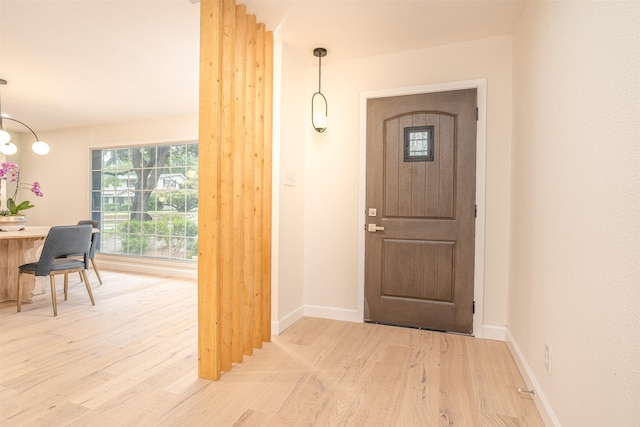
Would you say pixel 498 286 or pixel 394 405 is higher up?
pixel 498 286

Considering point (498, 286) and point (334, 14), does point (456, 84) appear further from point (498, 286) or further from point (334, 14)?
point (498, 286)

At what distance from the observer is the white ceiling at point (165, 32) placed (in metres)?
2.48

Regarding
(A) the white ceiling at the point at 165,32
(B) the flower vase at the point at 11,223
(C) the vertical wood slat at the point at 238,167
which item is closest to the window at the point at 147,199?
(A) the white ceiling at the point at 165,32

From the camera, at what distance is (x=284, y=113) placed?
297 centimetres

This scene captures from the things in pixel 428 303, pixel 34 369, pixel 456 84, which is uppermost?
pixel 456 84

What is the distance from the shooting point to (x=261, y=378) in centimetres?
219

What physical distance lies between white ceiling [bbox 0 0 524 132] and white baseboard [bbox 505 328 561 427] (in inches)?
96.7

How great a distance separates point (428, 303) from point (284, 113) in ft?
6.97

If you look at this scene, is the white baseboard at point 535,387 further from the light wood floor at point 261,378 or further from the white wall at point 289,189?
the white wall at point 289,189

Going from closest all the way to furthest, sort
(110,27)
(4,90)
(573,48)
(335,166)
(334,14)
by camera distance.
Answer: (573,48), (334,14), (110,27), (335,166), (4,90)

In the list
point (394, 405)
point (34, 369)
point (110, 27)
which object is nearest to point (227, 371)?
point (394, 405)

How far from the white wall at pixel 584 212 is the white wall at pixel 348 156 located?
0.65 meters

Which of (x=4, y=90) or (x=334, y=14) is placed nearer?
(x=334, y=14)

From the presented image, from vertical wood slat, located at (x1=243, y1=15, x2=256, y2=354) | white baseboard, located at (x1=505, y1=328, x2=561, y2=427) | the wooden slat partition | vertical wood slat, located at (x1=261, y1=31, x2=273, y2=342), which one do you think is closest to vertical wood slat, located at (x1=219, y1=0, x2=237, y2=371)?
the wooden slat partition
